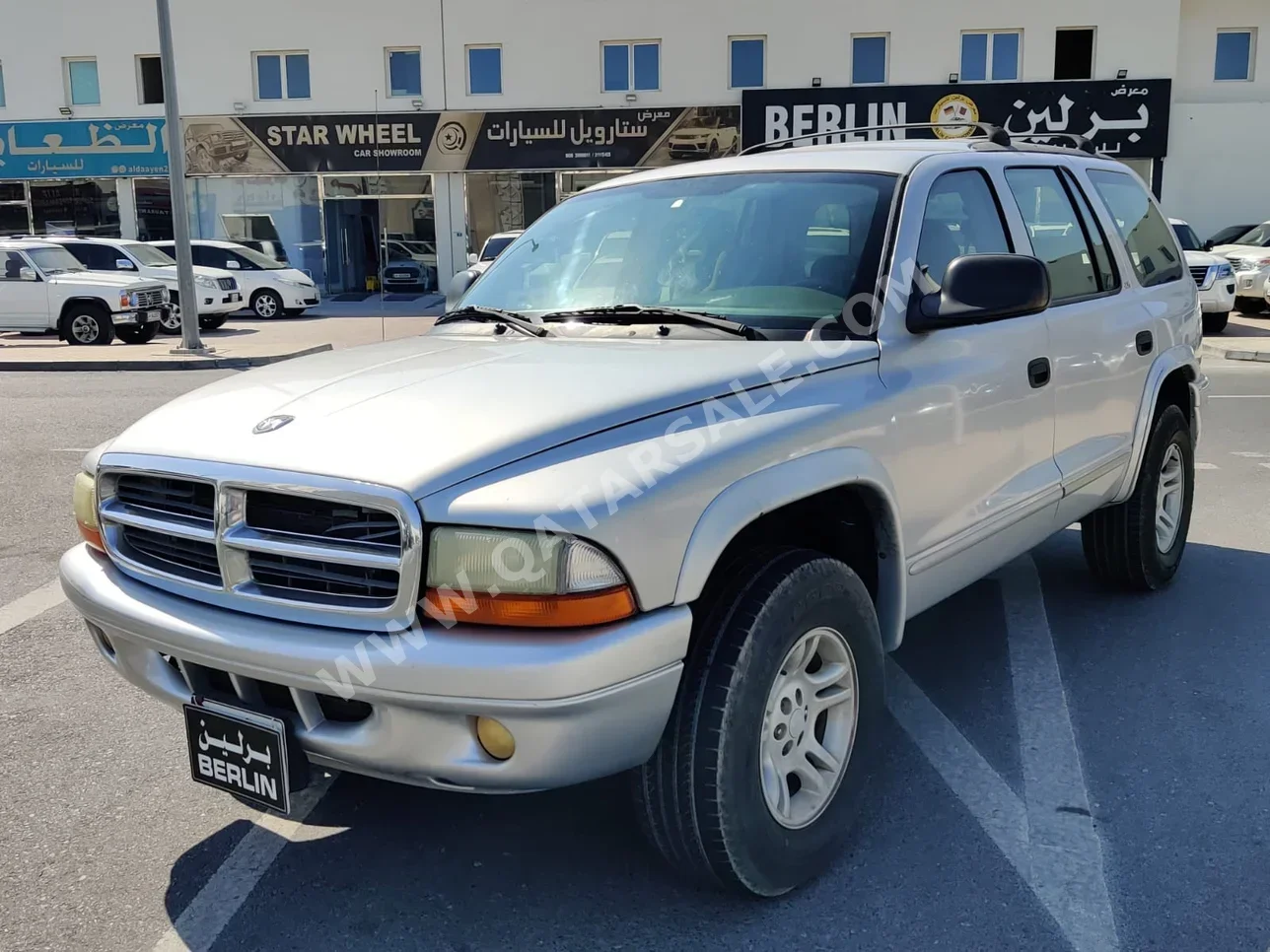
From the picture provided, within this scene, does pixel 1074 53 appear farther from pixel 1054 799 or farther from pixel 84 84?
pixel 1054 799

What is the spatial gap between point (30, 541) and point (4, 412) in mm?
5716

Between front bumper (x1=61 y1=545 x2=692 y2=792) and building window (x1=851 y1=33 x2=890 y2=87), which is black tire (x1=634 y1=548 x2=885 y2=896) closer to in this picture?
front bumper (x1=61 y1=545 x2=692 y2=792)

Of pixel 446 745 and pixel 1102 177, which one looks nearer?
pixel 446 745

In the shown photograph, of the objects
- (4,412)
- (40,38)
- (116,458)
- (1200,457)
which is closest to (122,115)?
(40,38)

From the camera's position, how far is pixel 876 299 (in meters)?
3.19

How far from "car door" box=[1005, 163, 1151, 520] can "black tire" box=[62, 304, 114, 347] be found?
53.2 feet

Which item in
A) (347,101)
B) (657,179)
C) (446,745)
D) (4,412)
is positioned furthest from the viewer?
(347,101)

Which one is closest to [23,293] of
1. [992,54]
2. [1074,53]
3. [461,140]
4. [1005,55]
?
[461,140]

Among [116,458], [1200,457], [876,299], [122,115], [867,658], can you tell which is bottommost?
[1200,457]

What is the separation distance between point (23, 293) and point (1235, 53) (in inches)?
1029

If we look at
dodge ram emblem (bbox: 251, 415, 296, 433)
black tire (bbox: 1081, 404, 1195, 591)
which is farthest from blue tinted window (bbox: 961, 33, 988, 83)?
dodge ram emblem (bbox: 251, 415, 296, 433)

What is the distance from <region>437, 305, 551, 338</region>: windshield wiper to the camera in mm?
3461

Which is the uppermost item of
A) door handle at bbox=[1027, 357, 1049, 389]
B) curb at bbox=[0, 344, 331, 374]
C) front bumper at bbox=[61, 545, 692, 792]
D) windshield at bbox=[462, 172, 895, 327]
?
windshield at bbox=[462, 172, 895, 327]

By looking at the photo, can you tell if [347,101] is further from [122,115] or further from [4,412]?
[4,412]
